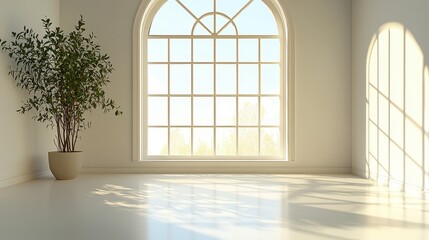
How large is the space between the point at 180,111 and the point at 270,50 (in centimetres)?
145

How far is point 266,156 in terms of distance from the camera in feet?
21.3

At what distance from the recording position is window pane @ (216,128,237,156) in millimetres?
6547

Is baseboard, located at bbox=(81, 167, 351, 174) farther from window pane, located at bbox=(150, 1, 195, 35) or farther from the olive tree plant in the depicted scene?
window pane, located at bbox=(150, 1, 195, 35)

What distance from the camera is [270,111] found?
21.5ft

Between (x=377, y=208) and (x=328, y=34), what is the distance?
322cm

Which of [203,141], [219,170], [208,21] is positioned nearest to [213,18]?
[208,21]

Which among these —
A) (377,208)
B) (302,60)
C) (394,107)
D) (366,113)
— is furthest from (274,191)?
(302,60)

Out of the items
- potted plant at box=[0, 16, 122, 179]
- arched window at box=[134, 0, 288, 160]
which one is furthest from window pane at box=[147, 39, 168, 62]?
potted plant at box=[0, 16, 122, 179]

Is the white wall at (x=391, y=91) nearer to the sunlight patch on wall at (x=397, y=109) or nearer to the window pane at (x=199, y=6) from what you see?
the sunlight patch on wall at (x=397, y=109)

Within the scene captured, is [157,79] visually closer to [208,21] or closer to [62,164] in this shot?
[208,21]

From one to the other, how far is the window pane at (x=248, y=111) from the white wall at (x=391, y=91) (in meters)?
1.28

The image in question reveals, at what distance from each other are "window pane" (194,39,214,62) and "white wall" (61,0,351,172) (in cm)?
88

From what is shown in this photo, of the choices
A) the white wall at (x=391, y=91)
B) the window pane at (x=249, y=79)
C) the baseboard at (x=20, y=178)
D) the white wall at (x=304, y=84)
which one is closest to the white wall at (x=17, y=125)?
the baseboard at (x=20, y=178)

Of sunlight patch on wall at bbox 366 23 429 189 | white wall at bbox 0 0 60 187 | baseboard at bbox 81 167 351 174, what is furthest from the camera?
baseboard at bbox 81 167 351 174
